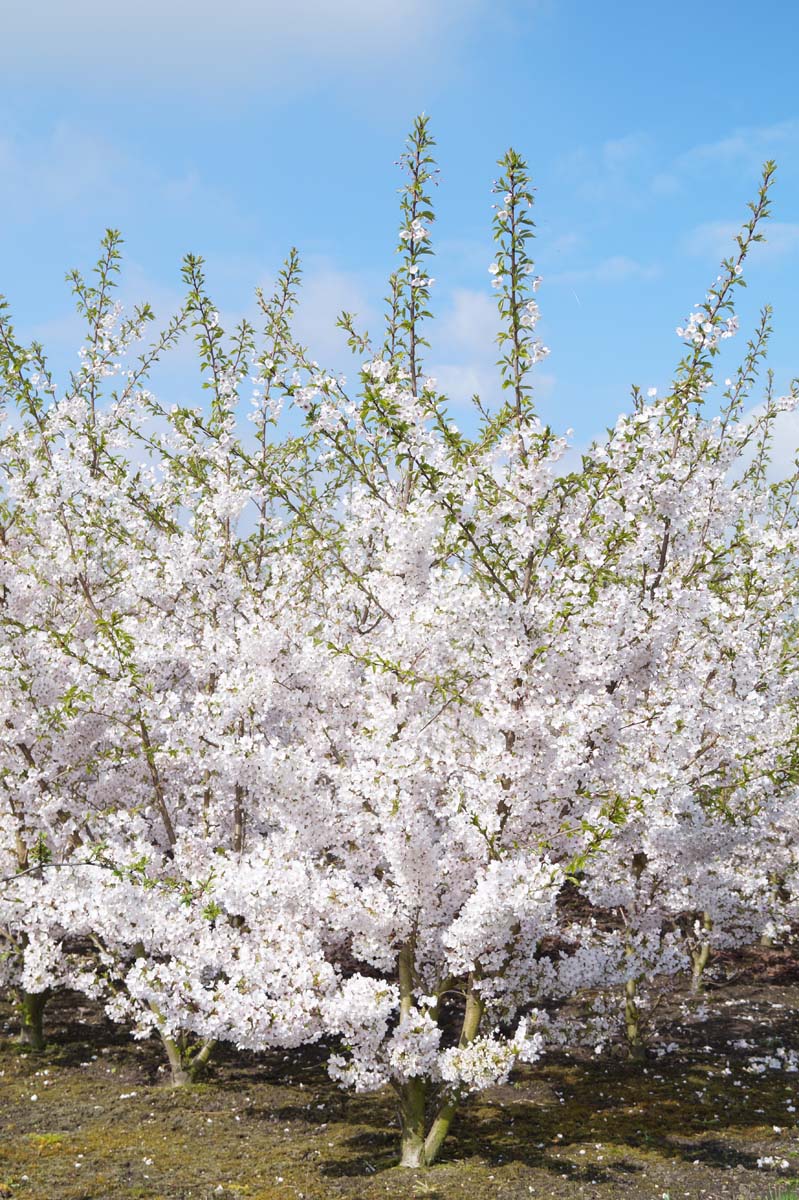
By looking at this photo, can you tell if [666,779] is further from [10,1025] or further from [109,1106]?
[10,1025]

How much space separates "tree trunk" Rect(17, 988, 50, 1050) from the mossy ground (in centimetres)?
18

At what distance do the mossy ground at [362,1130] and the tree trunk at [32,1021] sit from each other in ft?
0.58

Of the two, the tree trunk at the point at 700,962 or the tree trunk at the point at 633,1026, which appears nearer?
the tree trunk at the point at 633,1026

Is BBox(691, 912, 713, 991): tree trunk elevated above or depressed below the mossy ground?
above

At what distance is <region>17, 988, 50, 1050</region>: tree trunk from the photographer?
38.3 feet

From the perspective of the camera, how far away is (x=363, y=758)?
865 cm

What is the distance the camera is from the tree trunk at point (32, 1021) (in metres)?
11.7

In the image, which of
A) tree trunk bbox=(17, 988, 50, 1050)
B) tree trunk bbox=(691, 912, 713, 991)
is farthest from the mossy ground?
tree trunk bbox=(691, 912, 713, 991)

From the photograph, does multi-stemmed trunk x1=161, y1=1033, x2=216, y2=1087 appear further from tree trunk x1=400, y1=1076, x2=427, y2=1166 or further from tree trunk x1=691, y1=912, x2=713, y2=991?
tree trunk x1=691, y1=912, x2=713, y2=991

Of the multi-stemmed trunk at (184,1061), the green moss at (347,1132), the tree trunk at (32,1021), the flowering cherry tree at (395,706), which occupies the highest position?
the flowering cherry tree at (395,706)

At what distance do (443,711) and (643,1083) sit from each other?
6.08m


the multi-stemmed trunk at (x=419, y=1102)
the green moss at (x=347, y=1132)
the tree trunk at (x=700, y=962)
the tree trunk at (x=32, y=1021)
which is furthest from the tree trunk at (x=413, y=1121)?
the tree trunk at (x=700, y=962)

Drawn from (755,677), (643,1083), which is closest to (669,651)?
(755,677)

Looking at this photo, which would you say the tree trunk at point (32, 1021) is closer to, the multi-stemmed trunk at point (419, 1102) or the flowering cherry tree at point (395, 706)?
the flowering cherry tree at point (395, 706)
